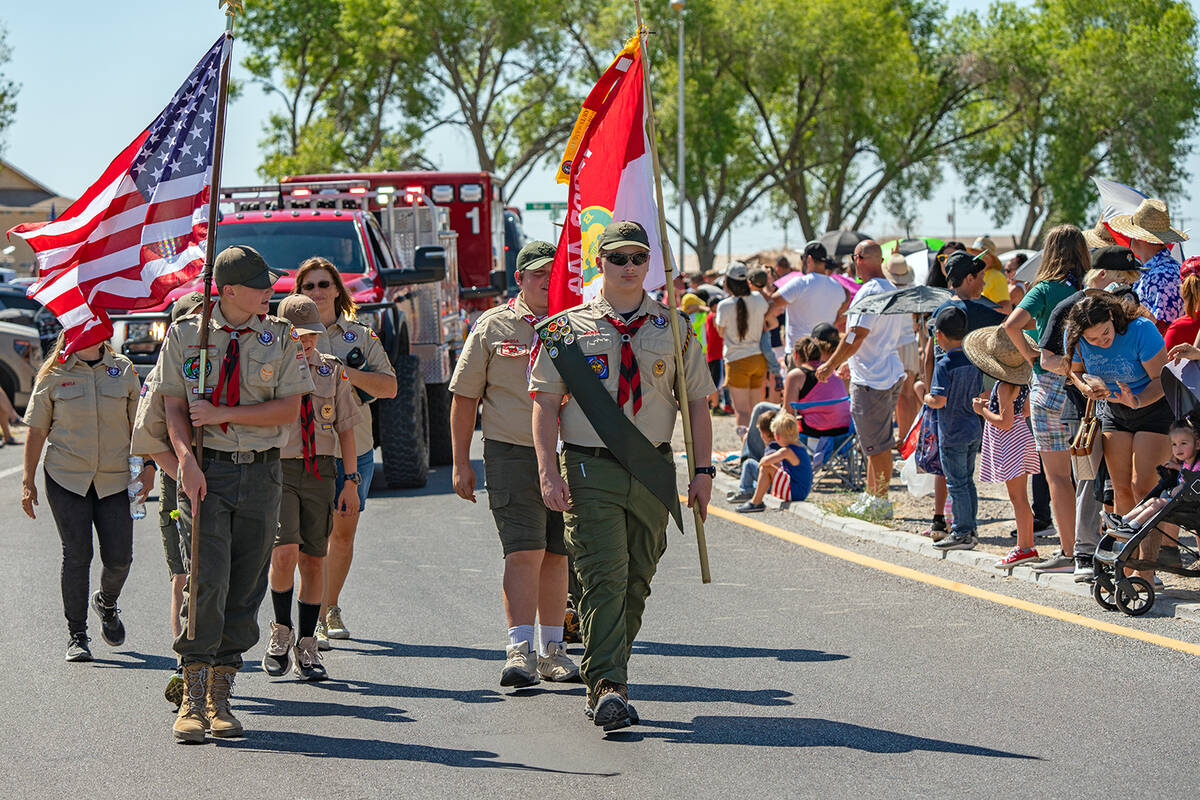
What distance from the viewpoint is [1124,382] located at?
817 cm

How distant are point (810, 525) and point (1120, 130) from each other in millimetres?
42933

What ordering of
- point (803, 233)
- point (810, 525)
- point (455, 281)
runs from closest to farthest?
point (810, 525) < point (455, 281) < point (803, 233)

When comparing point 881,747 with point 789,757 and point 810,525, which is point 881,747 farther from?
point 810,525

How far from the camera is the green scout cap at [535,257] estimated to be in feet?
23.6

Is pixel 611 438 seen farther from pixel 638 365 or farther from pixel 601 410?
pixel 638 365

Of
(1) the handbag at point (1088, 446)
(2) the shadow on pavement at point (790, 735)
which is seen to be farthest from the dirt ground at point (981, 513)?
(2) the shadow on pavement at point (790, 735)

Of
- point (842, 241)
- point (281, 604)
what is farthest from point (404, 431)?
point (842, 241)

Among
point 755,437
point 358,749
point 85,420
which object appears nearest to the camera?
point 358,749

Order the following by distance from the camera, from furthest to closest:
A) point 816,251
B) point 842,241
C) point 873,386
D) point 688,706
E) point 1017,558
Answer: point 842,241 < point 816,251 < point 873,386 < point 1017,558 < point 688,706

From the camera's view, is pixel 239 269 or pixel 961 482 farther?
pixel 961 482

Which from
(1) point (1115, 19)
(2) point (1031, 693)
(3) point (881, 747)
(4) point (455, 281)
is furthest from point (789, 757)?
(1) point (1115, 19)

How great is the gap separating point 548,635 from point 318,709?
112cm

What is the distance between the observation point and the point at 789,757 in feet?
19.0

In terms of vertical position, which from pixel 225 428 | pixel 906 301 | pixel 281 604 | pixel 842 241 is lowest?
pixel 281 604
